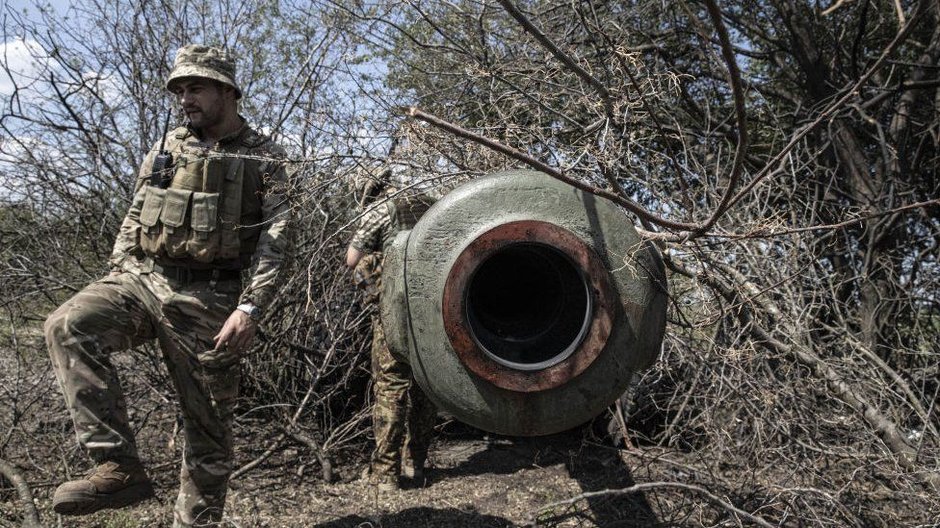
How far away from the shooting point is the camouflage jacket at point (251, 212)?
339 cm

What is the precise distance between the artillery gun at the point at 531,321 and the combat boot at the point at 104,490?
4.72 ft

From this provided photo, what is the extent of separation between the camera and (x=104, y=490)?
294cm

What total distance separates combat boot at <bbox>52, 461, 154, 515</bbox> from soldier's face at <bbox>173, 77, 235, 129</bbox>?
4.51 feet

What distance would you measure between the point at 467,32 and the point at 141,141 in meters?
1.99

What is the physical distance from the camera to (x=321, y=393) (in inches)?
196

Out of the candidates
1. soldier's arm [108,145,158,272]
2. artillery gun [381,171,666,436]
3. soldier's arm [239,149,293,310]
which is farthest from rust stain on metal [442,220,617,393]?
soldier's arm [108,145,158,272]

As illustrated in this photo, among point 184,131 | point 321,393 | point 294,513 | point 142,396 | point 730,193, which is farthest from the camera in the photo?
point 321,393

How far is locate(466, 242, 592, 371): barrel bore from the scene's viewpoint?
6.67 ft

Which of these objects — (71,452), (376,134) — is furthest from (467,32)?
(71,452)

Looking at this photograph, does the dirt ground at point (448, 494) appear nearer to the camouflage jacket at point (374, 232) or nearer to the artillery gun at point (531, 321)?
the camouflage jacket at point (374, 232)

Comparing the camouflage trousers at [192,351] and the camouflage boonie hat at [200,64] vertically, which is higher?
the camouflage boonie hat at [200,64]

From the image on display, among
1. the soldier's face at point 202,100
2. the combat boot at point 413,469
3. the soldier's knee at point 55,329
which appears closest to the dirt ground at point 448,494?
the combat boot at point 413,469

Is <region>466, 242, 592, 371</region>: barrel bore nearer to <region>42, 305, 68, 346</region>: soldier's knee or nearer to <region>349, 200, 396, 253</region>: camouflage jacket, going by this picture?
<region>42, 305, 68, 346</region>: soldier's knee

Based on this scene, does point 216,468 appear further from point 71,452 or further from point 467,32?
point 467,32
